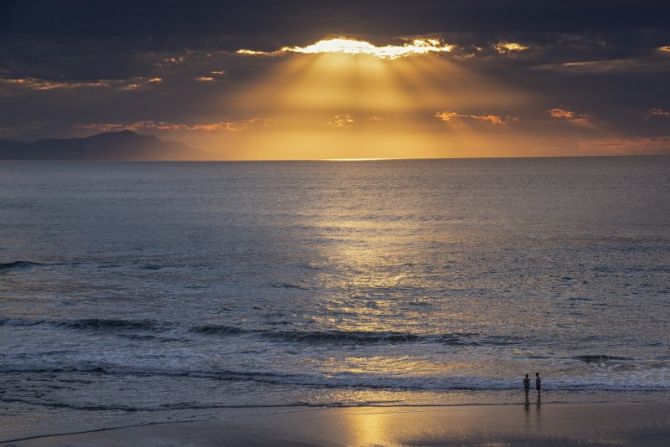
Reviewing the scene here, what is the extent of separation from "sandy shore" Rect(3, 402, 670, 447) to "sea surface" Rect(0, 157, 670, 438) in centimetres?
133

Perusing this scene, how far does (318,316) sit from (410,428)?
19958 millimetres

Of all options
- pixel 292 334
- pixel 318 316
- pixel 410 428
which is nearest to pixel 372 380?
pixel 410 428

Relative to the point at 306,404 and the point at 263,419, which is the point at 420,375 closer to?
the point at 306,404

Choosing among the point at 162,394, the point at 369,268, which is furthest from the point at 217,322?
the point at 369,268

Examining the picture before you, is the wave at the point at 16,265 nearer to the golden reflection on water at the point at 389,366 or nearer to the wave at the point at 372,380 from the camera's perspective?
the wave at the point at 372,380

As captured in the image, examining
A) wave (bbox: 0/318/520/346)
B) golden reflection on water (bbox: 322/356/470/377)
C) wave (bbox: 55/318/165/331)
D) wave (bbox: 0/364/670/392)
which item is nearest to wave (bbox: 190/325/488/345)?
wave (bbox: 0/318/520/346)

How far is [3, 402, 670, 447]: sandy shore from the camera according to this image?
27.0 m

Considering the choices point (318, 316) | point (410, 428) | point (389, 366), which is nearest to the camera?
point (410, 428)

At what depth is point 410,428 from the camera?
28.3 m

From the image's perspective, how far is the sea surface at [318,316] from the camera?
110ft

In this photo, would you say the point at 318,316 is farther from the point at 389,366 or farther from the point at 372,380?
the point at 372,380

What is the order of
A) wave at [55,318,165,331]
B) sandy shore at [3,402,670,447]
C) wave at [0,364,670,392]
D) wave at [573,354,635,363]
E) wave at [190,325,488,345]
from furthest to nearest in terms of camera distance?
1. wave at [55,318,165,331]
2. wave at [190,325,488,345]
3. wave at [573,354,635,363]
4. wave at [0,364,670,392]
5. sandy shore at [3,402,670,447]

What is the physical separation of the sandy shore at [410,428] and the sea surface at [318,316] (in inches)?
52.3

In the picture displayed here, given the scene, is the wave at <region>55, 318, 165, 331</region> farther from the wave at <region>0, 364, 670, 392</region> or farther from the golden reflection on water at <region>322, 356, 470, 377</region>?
the golden reflection on water at <region>322, 356, 470, 377</region>
